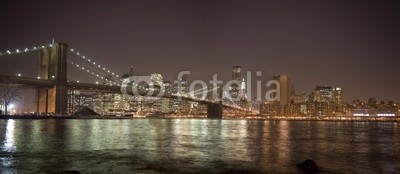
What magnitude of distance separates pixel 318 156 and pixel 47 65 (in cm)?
6750

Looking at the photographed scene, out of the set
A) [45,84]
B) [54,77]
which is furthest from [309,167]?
[54,77]

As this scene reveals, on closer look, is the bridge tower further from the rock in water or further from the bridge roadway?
the rock in water

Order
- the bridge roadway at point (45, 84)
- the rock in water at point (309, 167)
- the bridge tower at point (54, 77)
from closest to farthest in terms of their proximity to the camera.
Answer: the rock in water at point (309, 167) → the bridge roadway at point (45, 84) → the bridge tower at point (54, 77)

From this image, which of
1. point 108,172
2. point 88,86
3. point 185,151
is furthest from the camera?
point 88,86

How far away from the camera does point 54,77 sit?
75688 millimetres

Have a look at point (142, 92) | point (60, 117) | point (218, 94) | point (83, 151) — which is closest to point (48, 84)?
point (60, 117)

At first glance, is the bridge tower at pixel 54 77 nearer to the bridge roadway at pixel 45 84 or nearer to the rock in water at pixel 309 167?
the bridge roadway at pixel 45 84

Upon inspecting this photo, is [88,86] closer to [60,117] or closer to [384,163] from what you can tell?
[60,117]

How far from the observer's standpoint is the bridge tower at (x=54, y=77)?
238 feet

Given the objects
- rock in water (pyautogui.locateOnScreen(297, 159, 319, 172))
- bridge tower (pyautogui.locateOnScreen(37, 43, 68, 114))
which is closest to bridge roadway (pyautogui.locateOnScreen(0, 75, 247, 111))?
bridge tower (pyautogui.locateOnScreen(37, 43, 68, 114))

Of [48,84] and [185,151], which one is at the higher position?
[48,84]

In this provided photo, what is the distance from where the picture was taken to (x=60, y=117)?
73.4 metres

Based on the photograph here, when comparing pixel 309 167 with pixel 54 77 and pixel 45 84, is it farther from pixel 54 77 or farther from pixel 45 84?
pixel 54 77

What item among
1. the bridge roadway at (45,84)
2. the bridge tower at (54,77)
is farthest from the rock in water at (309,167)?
the bridge tower at (54,77)
